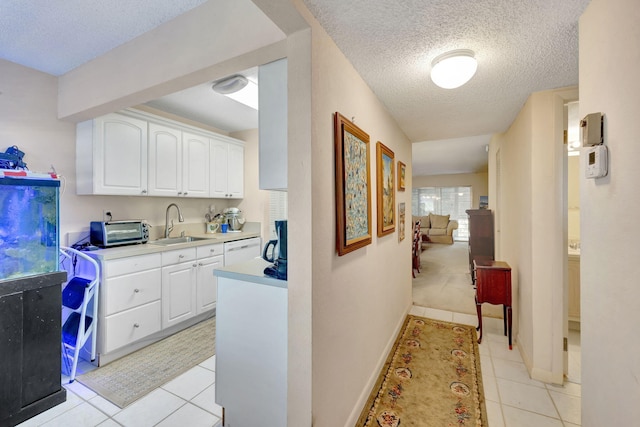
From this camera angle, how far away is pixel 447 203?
390 inches

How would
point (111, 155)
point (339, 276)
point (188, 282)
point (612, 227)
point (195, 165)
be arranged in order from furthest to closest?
point (195, 165) → point (188, 282) → point (111, 155) → point (339, 276) → point (612, 227)

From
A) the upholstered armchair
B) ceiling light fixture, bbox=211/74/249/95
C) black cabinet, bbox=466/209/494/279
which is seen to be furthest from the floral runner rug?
the upholstered armchair

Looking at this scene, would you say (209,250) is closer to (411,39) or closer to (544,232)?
(411,39)

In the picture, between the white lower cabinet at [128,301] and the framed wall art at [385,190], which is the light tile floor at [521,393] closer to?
the framed wall art at [385,190]

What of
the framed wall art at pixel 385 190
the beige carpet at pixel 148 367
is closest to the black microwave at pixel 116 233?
the beige carpet at pixel 148 367

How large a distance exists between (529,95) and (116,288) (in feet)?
12.0

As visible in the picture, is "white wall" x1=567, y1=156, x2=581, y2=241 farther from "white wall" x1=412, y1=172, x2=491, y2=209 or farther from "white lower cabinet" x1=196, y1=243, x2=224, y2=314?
"white wall" x1=412, y1=172, x2=491, y2=209

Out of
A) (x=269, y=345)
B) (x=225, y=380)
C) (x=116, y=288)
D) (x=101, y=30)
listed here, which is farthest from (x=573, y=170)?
(x=116, y=288)

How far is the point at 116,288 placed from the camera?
2307 mm

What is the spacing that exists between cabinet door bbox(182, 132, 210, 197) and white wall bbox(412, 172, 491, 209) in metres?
8.26

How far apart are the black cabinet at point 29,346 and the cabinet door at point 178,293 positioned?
0.83 metres

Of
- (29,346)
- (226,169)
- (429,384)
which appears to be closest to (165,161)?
(226,169)

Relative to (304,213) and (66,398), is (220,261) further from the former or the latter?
(304,213)

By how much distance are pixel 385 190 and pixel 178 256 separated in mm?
2163
